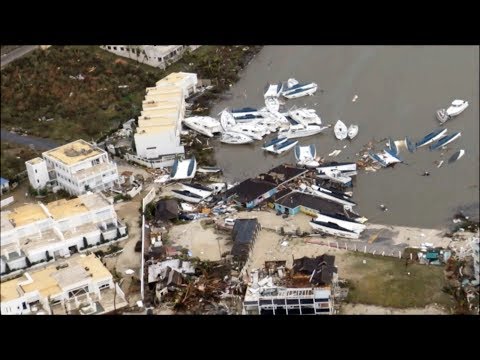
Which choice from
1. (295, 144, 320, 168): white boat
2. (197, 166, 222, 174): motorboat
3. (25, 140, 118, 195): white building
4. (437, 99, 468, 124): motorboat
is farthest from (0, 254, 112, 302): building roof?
(437, 99, 468, 124): motorboat

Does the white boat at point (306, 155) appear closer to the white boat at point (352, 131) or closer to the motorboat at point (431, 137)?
the white boat at point (352, 131)

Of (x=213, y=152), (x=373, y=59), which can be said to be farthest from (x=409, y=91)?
(x=213, y=152)

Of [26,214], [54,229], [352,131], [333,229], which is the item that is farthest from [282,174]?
[26,214]

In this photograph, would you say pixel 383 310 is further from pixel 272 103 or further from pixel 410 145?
pixel 272 103

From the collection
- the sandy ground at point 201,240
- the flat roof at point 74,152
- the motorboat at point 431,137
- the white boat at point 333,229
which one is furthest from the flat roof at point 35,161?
the motorboat at point 431,137

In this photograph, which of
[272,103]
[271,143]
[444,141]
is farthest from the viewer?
[272,103]

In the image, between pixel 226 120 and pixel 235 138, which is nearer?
pixel 235 138

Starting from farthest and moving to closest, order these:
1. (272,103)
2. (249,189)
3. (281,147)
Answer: (272,103), (281,147), (249,189)

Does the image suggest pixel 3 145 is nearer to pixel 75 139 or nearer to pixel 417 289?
pixel 75 139
